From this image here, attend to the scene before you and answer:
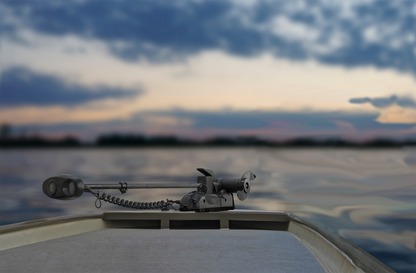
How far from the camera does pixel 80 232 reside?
18.5ft

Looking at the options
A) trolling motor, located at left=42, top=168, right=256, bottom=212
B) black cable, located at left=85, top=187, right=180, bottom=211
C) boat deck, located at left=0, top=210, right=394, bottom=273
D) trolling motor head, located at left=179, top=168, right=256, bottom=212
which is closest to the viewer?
black cable, located at left=85, top=187, right=180, bottom=211

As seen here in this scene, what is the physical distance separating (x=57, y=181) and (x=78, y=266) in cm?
156

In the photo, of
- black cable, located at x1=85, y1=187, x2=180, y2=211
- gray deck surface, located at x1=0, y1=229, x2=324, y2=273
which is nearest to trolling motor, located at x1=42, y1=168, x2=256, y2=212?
black cable, located at x1=85, y1=187, x2=180, y2=211

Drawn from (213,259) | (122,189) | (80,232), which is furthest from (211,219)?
(122,189)

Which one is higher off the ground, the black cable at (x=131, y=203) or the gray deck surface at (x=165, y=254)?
the black cable at (x=131, y=203)

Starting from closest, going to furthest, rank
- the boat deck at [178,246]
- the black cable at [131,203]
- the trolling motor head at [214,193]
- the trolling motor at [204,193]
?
the black cable at [131,203], the trolling motor at [204,193], the trolling motor head at [214,193], the boat deck at [178,246]

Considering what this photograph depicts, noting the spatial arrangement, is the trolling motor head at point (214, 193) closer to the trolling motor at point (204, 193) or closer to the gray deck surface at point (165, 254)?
the trolling motor at point (204, 193)

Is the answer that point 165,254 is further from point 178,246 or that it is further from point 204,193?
point 204,193

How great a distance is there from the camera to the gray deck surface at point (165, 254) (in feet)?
10.9

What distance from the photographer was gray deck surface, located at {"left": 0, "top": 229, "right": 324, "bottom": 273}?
3328mm

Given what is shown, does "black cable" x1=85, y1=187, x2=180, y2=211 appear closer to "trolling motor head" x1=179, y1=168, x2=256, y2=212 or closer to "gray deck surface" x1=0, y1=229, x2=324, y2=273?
"trolling motor head" x1=179, y1=168, x2=256, y2=212

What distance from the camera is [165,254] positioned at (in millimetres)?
3818

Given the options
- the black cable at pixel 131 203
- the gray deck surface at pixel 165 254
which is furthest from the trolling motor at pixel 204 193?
the gray deck surface at pixel 165 254

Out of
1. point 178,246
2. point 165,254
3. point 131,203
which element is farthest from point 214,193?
point 178,246
